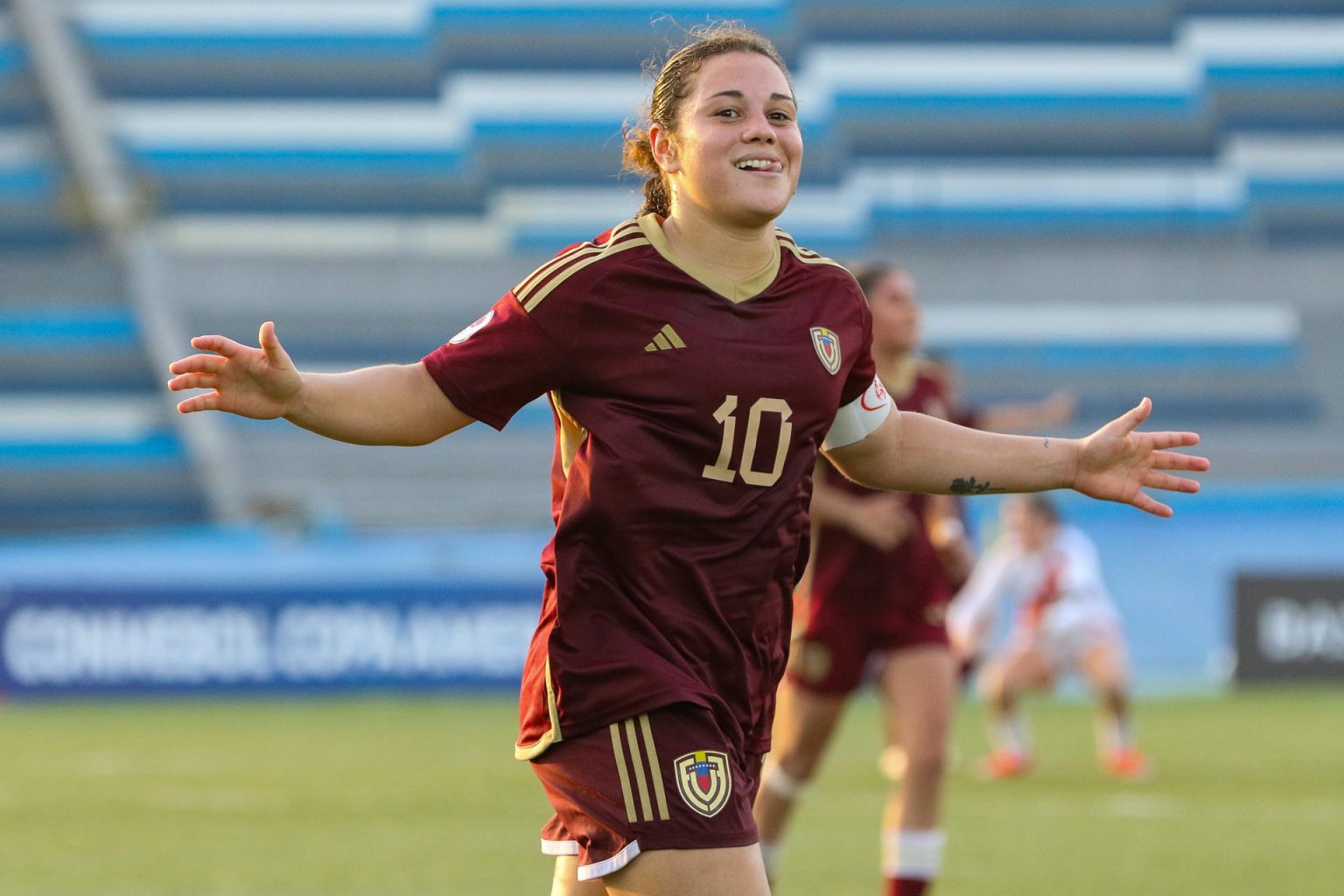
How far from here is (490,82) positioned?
2884 centimetres

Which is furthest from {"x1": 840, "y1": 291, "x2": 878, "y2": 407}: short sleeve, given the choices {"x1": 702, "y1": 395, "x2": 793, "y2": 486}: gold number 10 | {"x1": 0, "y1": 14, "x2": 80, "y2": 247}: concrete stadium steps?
{"x1": 0, "y1": 14, "x2": 80, "y2": 247}: concrete stadium steps

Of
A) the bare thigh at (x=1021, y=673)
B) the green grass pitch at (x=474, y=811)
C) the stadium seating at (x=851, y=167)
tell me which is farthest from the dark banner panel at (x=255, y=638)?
the stadium seating at (x=851, y=167)

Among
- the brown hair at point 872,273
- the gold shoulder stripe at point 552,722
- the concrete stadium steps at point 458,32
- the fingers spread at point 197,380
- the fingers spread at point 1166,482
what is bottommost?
the gold shoulder stripe at point 552,722

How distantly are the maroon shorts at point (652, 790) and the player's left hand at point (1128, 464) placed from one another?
0.98 meters

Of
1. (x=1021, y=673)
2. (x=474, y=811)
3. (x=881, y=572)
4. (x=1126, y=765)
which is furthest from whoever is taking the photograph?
(x=1021, y=673)

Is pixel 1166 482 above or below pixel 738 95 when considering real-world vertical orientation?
below

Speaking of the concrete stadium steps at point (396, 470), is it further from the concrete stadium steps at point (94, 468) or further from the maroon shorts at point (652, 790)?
the maroon shorts at point (652, 790)

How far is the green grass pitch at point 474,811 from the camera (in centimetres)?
820

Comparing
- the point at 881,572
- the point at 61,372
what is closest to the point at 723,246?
the point at 881,572

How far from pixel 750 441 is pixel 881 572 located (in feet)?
11.3

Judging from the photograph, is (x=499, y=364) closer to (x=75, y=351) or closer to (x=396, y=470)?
(x=396, y=470)

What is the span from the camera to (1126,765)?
40.3ft

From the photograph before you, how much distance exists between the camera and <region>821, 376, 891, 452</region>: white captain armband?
159 inches

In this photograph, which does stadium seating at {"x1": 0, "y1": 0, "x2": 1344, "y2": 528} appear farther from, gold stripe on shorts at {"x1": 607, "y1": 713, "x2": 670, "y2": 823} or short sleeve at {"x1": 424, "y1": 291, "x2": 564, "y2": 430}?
gold stripe on shorts at {"x1": 607, "y1": 713, "x2": 670, "y2": 823}
